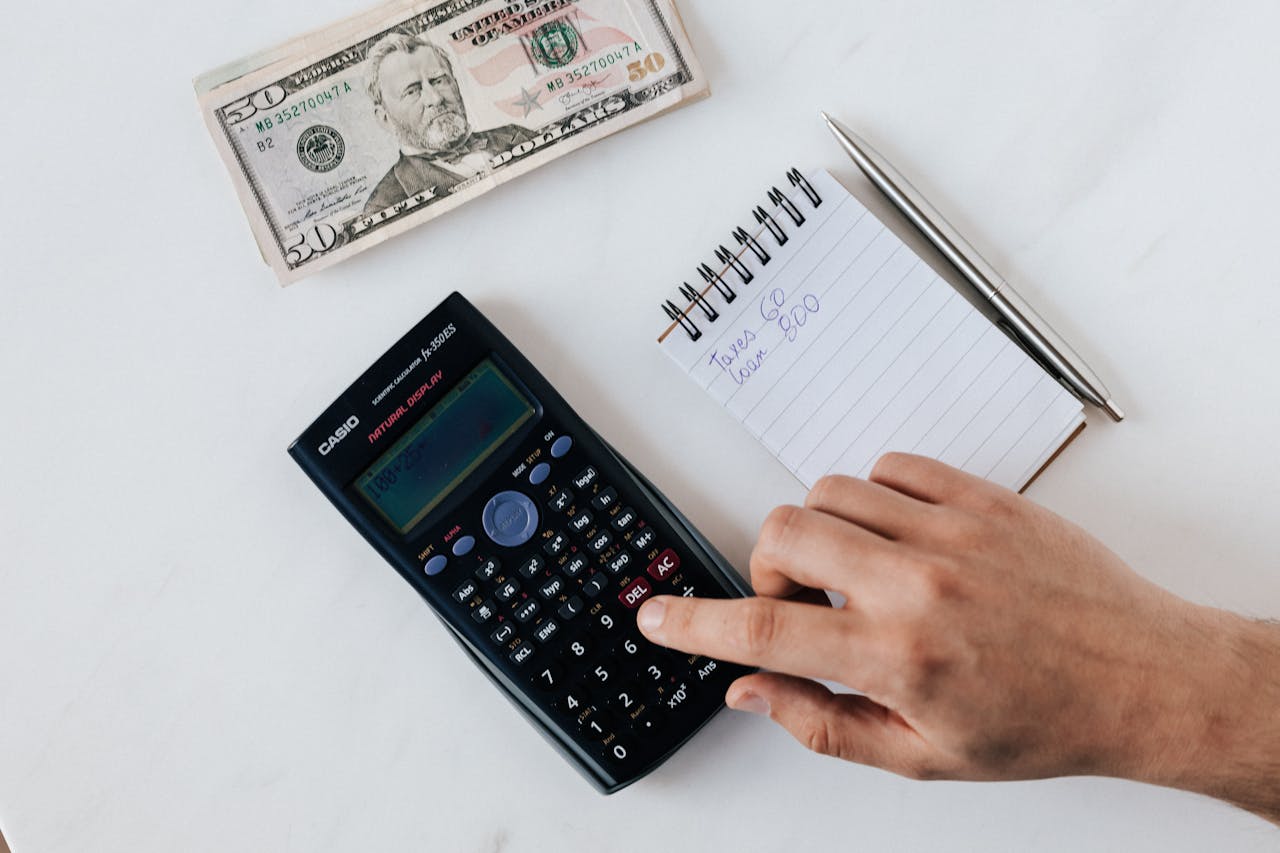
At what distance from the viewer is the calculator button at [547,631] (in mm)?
631

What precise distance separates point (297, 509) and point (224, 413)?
79 millimetres

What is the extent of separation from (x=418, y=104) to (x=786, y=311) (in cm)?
27

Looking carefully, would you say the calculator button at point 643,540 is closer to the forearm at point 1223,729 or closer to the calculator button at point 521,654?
the calculator button at point 521,654

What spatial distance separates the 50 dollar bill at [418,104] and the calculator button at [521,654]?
28 cm

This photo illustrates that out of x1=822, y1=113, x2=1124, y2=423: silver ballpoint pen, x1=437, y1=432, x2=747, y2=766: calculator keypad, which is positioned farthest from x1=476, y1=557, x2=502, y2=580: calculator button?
x1=822, y1=113, x2=1124, y2=423: silver ballpoint pen

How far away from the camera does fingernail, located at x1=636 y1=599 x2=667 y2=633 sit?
0.59 m

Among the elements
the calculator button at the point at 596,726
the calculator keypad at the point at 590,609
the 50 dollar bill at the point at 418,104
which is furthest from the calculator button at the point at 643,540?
the 50 dollar bill at the point at 418,104

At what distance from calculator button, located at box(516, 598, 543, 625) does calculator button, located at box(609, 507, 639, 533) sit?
7 cm

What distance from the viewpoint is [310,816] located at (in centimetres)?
66

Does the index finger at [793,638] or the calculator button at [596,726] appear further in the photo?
the calculator button at [596,726]

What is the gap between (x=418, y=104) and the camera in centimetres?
67

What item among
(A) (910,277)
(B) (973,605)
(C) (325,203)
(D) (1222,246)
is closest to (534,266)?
(C) (325,203)

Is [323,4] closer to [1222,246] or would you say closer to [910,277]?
[910,277]

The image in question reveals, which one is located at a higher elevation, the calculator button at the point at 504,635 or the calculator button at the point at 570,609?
the calculator button at the point at 504,635
